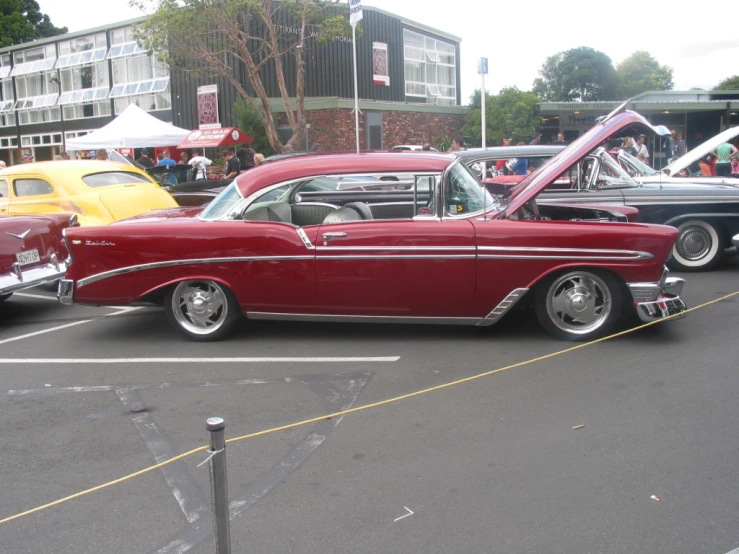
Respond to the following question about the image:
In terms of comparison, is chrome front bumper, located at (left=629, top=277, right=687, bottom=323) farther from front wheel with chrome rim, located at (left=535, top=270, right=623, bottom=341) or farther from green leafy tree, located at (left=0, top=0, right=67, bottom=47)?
green leafy tree, located at (left=0, top=0, right=67, bottom=47)

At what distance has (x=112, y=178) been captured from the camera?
10.9m

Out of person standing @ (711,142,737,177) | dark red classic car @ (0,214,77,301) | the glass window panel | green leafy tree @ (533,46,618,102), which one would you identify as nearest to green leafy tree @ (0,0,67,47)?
the glass window panel

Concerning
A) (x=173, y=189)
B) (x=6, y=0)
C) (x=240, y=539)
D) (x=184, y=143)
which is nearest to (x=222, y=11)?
(x=184, y=143)

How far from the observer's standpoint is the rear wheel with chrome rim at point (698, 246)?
9324 mm

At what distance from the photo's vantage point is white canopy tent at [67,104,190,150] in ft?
62.4

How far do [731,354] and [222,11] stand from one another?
21.2 m

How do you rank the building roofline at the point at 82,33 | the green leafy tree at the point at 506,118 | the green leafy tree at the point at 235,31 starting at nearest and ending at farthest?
1. the green leafy tree at the point at 235,31
2. the building roofline at the point at 82,33
3. the green leafy tree at the point at 506,118

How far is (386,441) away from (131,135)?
1683 cm

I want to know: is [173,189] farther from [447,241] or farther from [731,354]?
[731,354]

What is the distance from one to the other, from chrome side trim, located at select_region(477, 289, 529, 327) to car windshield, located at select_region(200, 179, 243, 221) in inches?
96.3

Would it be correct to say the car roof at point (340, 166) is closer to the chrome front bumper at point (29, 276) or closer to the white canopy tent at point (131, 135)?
the chrome front bumper at point (29, 276)

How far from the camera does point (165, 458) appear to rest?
4.23m

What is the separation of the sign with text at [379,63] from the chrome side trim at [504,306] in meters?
30.9

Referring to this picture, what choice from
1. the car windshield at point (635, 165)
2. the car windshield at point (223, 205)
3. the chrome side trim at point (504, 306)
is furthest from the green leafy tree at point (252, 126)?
the chrome side trim at point (504, 306)
